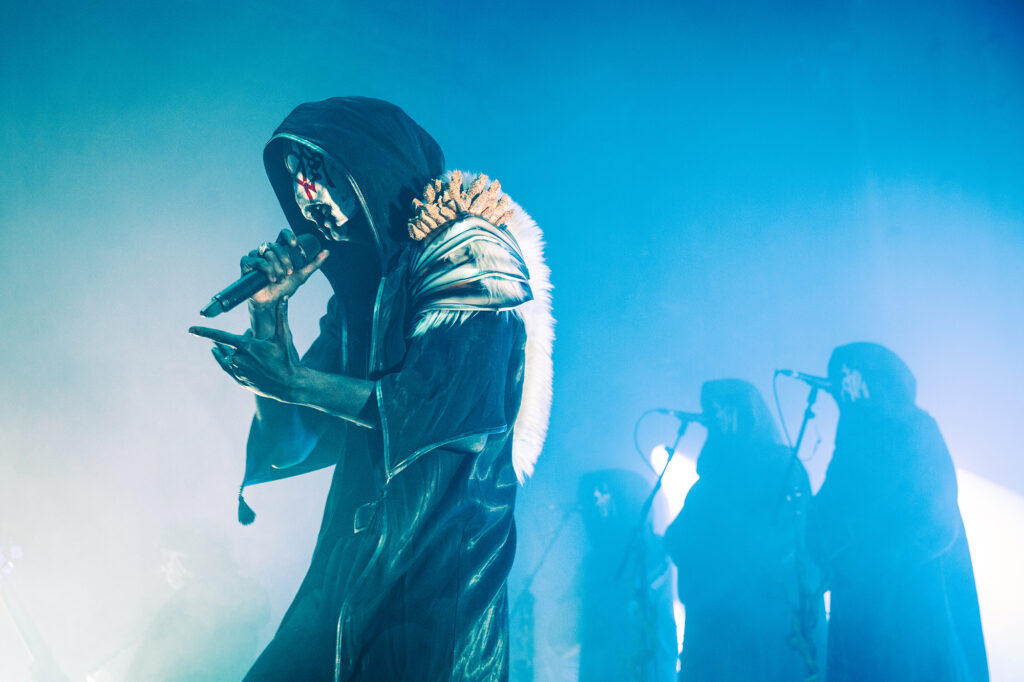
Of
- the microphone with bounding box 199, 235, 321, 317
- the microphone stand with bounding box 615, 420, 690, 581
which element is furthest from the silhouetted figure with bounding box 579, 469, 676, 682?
the microphone with bounding box 199, 235, 321, 317

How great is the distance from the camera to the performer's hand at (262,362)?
81cm

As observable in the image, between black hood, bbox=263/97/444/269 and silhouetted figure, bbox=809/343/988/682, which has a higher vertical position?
black hood, bbox=263/97/444/269

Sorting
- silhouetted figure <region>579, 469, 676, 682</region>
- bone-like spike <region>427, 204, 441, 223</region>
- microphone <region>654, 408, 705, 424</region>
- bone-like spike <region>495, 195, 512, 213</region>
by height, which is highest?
bone-like spike <region>495, 195, 512, 213</region>

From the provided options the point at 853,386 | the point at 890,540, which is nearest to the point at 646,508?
the point at 890,540

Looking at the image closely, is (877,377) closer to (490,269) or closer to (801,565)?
(801,565)

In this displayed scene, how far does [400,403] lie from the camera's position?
2.81 feet

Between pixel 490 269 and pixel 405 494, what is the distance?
47 cm

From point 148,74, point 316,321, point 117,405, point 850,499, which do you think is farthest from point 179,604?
point 850,499

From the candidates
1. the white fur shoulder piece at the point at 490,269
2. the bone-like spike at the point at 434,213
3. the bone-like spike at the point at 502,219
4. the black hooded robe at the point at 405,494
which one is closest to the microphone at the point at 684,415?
the white fur shoulder piece at the point at 490,269

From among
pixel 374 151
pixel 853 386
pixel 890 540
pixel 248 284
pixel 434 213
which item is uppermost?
pixel 853 386

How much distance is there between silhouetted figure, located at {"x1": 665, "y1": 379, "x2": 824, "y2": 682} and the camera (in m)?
2.64

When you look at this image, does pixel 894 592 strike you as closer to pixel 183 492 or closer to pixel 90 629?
pixel 183 492

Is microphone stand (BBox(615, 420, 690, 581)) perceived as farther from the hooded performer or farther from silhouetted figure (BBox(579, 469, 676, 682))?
the hooded performer

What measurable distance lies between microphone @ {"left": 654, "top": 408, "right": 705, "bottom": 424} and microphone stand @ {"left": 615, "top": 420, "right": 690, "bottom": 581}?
24 millimetres
